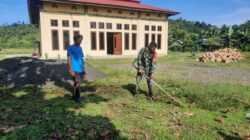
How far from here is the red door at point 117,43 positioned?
26.3 metres

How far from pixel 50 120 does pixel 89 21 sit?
66.4ft

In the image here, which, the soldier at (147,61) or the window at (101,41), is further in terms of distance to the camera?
the window at (101,41)

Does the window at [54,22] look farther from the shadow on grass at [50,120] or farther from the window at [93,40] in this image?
the shadow on grass at [50,120]

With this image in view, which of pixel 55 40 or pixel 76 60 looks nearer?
pixel 76 60

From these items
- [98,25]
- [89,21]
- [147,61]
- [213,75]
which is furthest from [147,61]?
[98,25]

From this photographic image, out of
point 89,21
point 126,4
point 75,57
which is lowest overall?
point 75,57

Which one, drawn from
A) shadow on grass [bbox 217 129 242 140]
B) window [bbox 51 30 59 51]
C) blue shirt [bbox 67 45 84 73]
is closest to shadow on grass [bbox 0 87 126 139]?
blue shirt [bbox 67 45 84 73]

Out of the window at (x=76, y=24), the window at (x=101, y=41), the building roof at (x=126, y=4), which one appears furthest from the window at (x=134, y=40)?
the window at (x=76, y=24)

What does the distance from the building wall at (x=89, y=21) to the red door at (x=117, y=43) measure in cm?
42

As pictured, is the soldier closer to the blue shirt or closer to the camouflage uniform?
the camouflage uniform

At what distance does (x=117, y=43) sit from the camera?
26531 millimetres

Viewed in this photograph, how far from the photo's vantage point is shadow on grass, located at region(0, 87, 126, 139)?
14.0 feet

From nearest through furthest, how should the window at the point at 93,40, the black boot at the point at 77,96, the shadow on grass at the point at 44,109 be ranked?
the shadow on grass at the point at 44,109 < the black boot at the point at 77,96 < the window at the point at 93,40

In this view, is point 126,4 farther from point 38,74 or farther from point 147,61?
point 147,61
